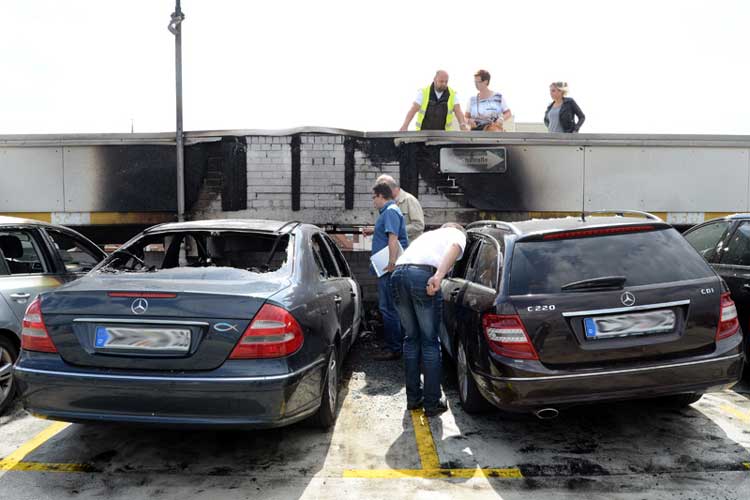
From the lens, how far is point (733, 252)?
4891 mm

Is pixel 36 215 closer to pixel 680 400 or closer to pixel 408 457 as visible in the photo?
pixel 408 457

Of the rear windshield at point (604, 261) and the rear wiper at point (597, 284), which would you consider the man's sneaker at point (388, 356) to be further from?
the rear wiper at point (597, 284)

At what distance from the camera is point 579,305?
3.22 metres

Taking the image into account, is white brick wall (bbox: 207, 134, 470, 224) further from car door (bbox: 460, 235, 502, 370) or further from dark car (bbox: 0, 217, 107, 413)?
car door (bbox: 460, 235, 502, 370)

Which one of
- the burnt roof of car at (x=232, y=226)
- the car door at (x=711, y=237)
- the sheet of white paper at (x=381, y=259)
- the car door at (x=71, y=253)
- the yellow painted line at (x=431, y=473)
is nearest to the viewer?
the yellow painted line at (x=431, y=473)

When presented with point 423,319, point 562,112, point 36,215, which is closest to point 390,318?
point 423,319

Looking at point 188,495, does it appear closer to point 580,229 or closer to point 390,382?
point 390,382

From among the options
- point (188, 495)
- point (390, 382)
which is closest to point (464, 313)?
point (390, 382)

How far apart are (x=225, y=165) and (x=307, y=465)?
16.7 ft

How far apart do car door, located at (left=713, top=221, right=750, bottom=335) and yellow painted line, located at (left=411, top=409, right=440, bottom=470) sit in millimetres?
2682

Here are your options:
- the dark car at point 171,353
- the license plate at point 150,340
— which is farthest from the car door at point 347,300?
the license plate at point 150,340

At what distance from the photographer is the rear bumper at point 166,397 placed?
9.43 feet

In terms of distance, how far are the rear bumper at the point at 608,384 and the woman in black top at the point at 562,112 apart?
18.8 feet

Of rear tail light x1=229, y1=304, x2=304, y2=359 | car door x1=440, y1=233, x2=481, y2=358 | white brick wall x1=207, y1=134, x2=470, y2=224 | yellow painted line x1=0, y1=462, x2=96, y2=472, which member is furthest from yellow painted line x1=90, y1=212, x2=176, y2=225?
rear tail light x1=229, y1=304, x2=304, y2=359
